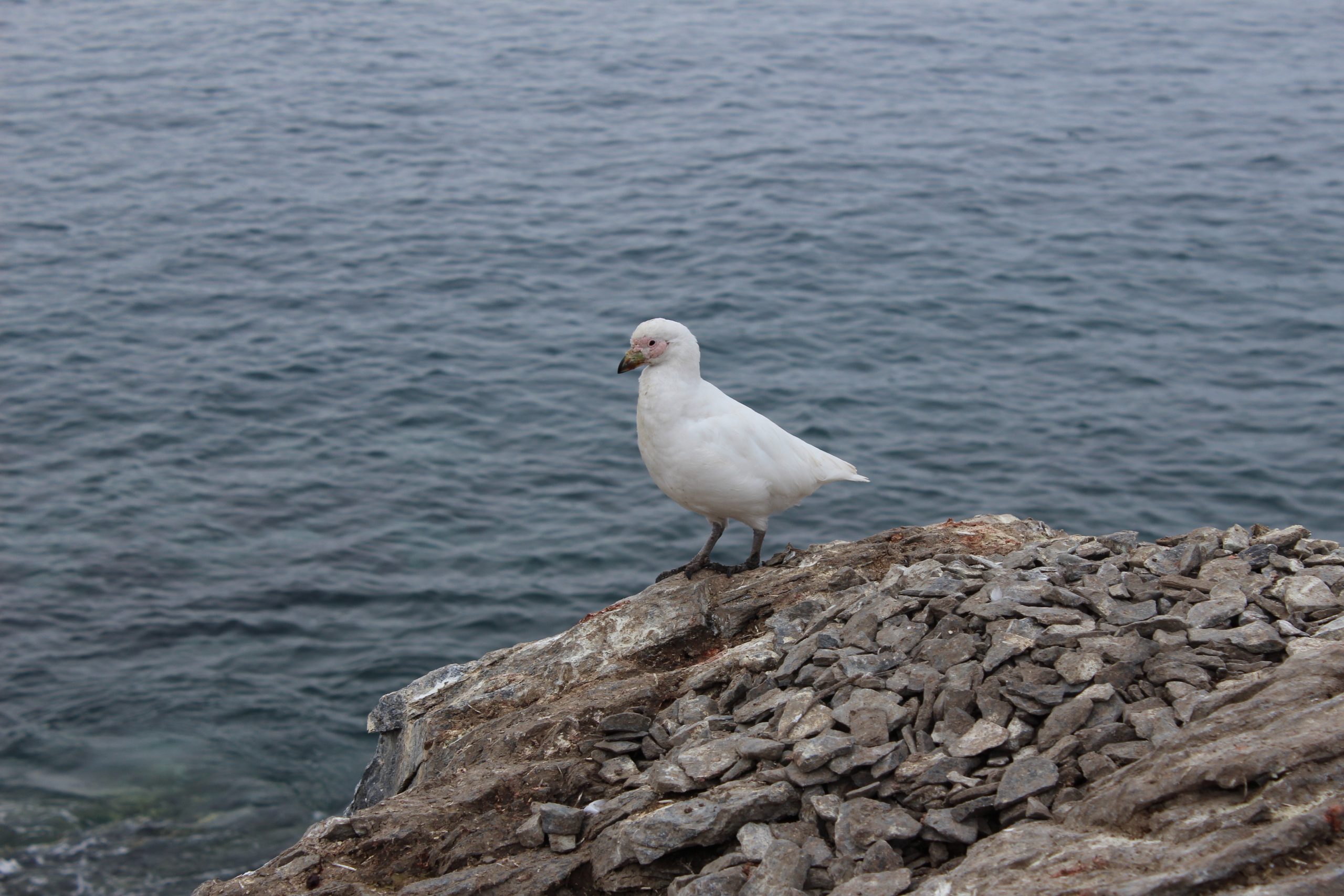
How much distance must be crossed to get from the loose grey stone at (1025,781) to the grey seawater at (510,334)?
30.5 ft

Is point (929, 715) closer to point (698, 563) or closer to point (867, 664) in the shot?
point (867, 664)

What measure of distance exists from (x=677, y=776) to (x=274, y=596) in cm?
1121

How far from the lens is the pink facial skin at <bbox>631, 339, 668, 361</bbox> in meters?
9.11

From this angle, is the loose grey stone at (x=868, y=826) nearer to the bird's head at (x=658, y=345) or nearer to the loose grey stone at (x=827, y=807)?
the loose grey stone at (x=827, y=807)

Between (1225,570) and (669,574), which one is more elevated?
(1225,570)

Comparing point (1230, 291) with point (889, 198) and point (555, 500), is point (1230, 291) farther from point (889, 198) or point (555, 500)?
point (555, 500)

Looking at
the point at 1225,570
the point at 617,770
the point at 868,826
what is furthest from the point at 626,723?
the point at 1225,570

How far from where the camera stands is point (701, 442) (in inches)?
359

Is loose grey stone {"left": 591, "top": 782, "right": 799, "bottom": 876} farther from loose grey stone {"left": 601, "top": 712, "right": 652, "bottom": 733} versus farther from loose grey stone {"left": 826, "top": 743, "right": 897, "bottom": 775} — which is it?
loose grey stone {"left": 601, "top": 712, "right": 652, "bottom": 733}

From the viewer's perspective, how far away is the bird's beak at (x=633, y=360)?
9031 millimetres

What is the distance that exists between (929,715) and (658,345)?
12.5 feet

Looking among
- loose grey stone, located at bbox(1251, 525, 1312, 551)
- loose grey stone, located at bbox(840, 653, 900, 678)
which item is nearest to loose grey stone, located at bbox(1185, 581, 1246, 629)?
loose grey stone, located at bbox(1251, 525, 1312, 551)

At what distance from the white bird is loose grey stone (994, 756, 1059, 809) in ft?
12.5

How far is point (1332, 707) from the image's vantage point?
5.33 m
